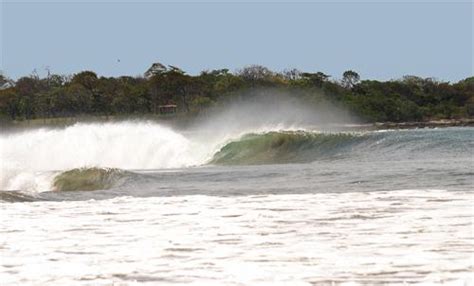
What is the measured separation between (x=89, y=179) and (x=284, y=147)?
1533 cm

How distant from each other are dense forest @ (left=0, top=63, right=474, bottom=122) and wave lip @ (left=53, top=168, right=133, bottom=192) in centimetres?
8080

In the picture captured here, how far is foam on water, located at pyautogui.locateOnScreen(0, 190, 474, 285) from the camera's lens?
5.86 metres

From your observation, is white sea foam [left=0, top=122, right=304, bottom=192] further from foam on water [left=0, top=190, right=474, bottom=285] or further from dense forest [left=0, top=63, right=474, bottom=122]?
dense forest [left=0, top=63, right=474, bottom=122]

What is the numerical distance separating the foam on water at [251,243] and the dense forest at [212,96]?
299 ft

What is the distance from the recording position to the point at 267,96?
4129 inches

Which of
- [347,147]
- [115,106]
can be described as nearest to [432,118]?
[115,106]

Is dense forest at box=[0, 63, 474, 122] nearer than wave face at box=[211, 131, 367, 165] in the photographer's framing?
No

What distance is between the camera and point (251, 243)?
289 inches

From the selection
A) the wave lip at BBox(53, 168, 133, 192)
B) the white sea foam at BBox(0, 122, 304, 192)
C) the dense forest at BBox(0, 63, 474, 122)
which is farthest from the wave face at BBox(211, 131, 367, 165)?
the dense forest at BBox(0, 63, 474, 122)

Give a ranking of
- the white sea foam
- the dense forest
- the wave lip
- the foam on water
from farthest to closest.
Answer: the dense forest → the white sea foam → the wave lip → the foam on water

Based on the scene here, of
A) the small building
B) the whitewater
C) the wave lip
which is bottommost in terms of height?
the wave lip

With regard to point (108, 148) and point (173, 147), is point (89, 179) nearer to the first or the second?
point (173, 147)

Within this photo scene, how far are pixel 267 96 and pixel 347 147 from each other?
7305 cm

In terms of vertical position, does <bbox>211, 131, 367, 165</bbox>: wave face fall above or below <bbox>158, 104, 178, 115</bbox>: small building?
below
